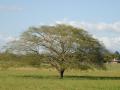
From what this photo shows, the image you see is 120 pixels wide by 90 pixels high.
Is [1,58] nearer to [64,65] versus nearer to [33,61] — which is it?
[33,61]

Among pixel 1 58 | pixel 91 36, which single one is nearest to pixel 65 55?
pixel 91 36

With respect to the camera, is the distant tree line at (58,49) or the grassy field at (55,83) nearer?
the grassy field at (55,83)

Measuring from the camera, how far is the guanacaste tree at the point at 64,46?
49812 mm

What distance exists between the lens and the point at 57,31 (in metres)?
51.4

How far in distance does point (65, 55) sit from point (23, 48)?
17.0ft

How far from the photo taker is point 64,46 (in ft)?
164

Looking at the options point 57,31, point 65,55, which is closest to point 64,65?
point 65,55

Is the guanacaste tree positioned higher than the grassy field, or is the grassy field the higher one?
the guanacaste tree

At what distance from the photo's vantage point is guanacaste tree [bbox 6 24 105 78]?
1961 inches

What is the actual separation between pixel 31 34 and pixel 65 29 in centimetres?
428

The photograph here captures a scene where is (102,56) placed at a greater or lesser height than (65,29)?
lesser

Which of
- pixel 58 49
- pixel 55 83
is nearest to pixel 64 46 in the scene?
pixel 58 49

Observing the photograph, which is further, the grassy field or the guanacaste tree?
the guanacaste tree

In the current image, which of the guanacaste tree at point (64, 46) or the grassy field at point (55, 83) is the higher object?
the guanacaste tree at point (64, 46)
